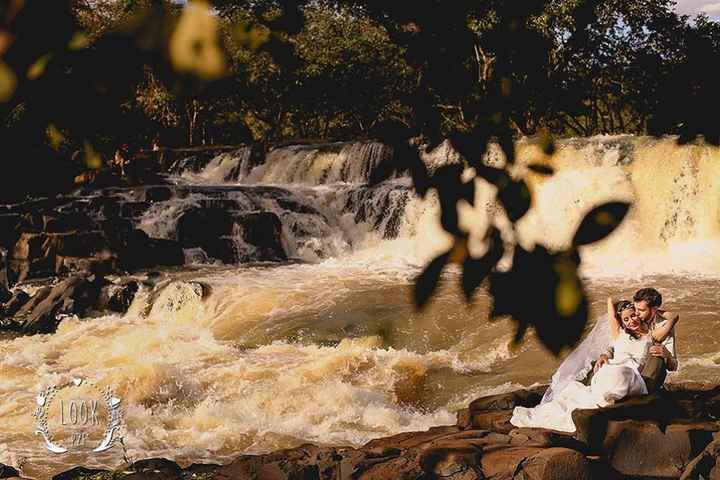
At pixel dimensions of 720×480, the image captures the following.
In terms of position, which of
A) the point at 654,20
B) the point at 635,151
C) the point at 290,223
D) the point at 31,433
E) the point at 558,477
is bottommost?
the point at 31,433

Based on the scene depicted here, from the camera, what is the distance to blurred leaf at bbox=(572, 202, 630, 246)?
4.12ft

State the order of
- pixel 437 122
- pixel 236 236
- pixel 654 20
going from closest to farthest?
pixel 437 122 → pixel 236 236 → pixel 654 20

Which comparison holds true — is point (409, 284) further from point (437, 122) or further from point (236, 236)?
point (236, 236)

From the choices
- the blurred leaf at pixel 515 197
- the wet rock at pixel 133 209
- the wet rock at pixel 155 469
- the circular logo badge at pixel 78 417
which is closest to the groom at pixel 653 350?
the wet rock at pixel 155 469

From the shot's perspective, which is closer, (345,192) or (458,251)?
(458,251)

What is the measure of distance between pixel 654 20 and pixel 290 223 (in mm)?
13711

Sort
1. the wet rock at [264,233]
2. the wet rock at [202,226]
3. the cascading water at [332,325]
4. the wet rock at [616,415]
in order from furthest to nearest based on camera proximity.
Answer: the wet rock at [202,226]
the wet rock at [264,233]
the cascading water at [332,325]
the wet rock at [616,415]

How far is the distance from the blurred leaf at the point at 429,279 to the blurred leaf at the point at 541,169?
0.23 metres

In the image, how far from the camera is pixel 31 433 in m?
8.20

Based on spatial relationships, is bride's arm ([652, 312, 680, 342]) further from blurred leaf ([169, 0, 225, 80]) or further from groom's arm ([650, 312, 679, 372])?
blurred leaf ([169, 0, 225, 80])

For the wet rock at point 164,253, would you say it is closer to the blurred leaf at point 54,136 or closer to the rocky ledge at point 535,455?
the rocky ledge at point 535,455

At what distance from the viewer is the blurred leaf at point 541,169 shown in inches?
57.2

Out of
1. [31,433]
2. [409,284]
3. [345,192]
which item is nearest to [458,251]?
[409,284]

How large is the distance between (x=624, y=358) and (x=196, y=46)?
5519 millimetres
